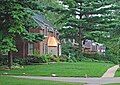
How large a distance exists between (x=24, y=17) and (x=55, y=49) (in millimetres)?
26667

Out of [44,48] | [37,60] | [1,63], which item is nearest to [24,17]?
[1,63]

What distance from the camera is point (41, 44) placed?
50.7 m

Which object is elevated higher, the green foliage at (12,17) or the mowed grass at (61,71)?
the green foliage at (12,17)

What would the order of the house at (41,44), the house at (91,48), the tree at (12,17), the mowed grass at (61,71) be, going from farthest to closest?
the house at (91,48) → the house at (41,44) → the mowed grass at (61,71) → the tree at (12,17)

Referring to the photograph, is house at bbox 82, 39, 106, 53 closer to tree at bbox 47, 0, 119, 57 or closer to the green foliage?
tree at bbox 47, 0, 119, 57

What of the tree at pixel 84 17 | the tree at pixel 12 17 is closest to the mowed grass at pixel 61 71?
the tree at pixel 12 17

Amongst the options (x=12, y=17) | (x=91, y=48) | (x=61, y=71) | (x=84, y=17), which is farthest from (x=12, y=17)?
(x=91, y=48)

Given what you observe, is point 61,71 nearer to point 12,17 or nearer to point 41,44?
point 12,17

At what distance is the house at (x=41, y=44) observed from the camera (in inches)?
1802

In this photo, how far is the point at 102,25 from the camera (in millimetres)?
60375

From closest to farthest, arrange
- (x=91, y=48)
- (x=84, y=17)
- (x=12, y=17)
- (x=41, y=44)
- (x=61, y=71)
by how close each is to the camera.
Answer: (x=12, y=17) → (x=61, y=71) → (x=41, y=44) → (x=84, y=17) → (x=91, y=48)

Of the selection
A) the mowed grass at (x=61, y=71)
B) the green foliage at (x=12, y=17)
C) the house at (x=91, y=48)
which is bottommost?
the mowed grass at (x=61, y=71)

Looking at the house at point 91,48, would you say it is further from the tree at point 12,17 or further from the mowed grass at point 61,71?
the tree at point 12,17

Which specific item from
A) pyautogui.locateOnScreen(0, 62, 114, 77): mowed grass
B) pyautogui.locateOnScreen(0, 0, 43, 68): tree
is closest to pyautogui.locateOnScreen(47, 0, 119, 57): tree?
pyautogui.locateOnScreen(0, 62, 114, 77): mowed grass
